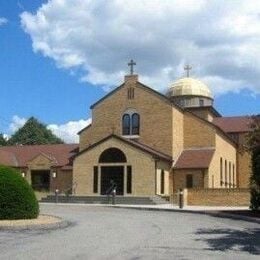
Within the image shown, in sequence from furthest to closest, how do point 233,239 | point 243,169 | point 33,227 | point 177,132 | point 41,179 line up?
point 243,169, point 41,179, point 177,132, point 33,227, point 233,239

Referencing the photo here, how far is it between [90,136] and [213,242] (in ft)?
131

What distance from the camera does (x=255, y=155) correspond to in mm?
27219

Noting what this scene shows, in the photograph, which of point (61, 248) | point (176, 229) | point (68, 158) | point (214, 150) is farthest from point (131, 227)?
point (68, 158)

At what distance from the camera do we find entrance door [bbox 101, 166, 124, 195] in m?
48.3

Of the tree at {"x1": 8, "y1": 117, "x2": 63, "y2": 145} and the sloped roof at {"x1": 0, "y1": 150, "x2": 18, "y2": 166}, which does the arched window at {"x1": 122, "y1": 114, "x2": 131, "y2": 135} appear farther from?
the tree at {"x1": 8, "y1": 117, "x2": 63, "y2": 145}

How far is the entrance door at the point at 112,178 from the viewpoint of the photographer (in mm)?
48312

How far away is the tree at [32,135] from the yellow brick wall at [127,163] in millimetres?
48949

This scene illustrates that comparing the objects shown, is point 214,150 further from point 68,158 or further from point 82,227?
point 82,227

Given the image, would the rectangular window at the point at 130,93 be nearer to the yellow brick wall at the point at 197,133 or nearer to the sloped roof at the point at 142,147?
the sloped roof at the point at 142,147

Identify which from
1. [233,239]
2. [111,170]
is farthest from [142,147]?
[233,239]

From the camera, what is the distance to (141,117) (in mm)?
52719

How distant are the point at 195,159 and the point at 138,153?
19.2 ft

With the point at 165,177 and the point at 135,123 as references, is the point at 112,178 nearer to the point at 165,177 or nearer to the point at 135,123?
the point at 165,177

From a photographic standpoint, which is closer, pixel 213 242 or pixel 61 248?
pixel 61 248
